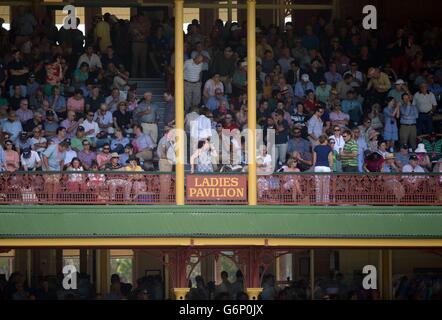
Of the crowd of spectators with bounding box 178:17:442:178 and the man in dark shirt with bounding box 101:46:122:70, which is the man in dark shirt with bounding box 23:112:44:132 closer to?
the man in dark shirt with bounding box 101:46:122:70

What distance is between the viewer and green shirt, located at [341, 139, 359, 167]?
30.0 metres

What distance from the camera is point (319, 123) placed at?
102 ft

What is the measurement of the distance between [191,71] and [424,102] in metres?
4.18

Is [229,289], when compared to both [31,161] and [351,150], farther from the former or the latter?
[31,161]

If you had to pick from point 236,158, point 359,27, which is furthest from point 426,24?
point 236,158

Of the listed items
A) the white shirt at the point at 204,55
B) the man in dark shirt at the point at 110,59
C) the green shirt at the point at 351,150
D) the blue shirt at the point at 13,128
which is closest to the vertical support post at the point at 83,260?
the man in dark shirt at the point at 110,59

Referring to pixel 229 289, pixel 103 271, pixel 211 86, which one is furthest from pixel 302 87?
pixel 103 271

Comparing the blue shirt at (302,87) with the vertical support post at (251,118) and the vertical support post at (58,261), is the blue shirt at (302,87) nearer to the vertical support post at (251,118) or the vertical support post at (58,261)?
the vertical support post at (251,118)

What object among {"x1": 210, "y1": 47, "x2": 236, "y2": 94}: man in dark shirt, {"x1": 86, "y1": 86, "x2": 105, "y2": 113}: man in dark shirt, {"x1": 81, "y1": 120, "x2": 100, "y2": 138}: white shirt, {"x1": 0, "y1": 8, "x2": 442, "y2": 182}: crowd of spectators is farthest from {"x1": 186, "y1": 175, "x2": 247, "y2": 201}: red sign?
{"x1": 210, "y1": 47, "x2": 236, "y2": 94}: man in dark shirt

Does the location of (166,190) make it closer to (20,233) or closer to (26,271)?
(20,233)

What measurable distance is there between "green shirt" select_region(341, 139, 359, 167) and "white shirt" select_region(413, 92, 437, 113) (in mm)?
2118

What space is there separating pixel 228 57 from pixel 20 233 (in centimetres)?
582

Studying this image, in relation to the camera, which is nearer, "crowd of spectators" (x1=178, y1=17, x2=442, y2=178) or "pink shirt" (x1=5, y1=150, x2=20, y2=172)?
"pink shirt" (x1=5, y1=150, x2=20, y2=172)

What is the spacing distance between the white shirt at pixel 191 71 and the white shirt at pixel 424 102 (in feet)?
12.7
